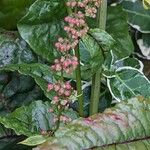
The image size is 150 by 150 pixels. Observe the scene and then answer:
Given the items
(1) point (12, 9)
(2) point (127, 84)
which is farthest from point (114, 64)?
(1) point (12, 9)

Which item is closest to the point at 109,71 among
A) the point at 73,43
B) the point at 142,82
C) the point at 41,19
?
the point at 142,82

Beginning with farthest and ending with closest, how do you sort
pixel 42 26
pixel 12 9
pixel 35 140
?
pixel 12 9
pixel 42 26
pixel 35 140

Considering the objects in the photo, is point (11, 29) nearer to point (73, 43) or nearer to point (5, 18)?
point (5, 18)

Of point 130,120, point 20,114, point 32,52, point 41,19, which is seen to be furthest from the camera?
point 32,52

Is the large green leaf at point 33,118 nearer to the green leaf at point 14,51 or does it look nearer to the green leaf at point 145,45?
the green leaf at point 14,51

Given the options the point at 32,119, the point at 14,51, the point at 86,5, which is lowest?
the point at 32,119

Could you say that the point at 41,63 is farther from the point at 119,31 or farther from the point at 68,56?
the point at 68,56

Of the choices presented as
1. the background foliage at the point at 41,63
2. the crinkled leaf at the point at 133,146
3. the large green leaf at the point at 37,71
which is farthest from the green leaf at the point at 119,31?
the crinkled leaf at the point at 133,146

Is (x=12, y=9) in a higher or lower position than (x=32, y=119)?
higher
